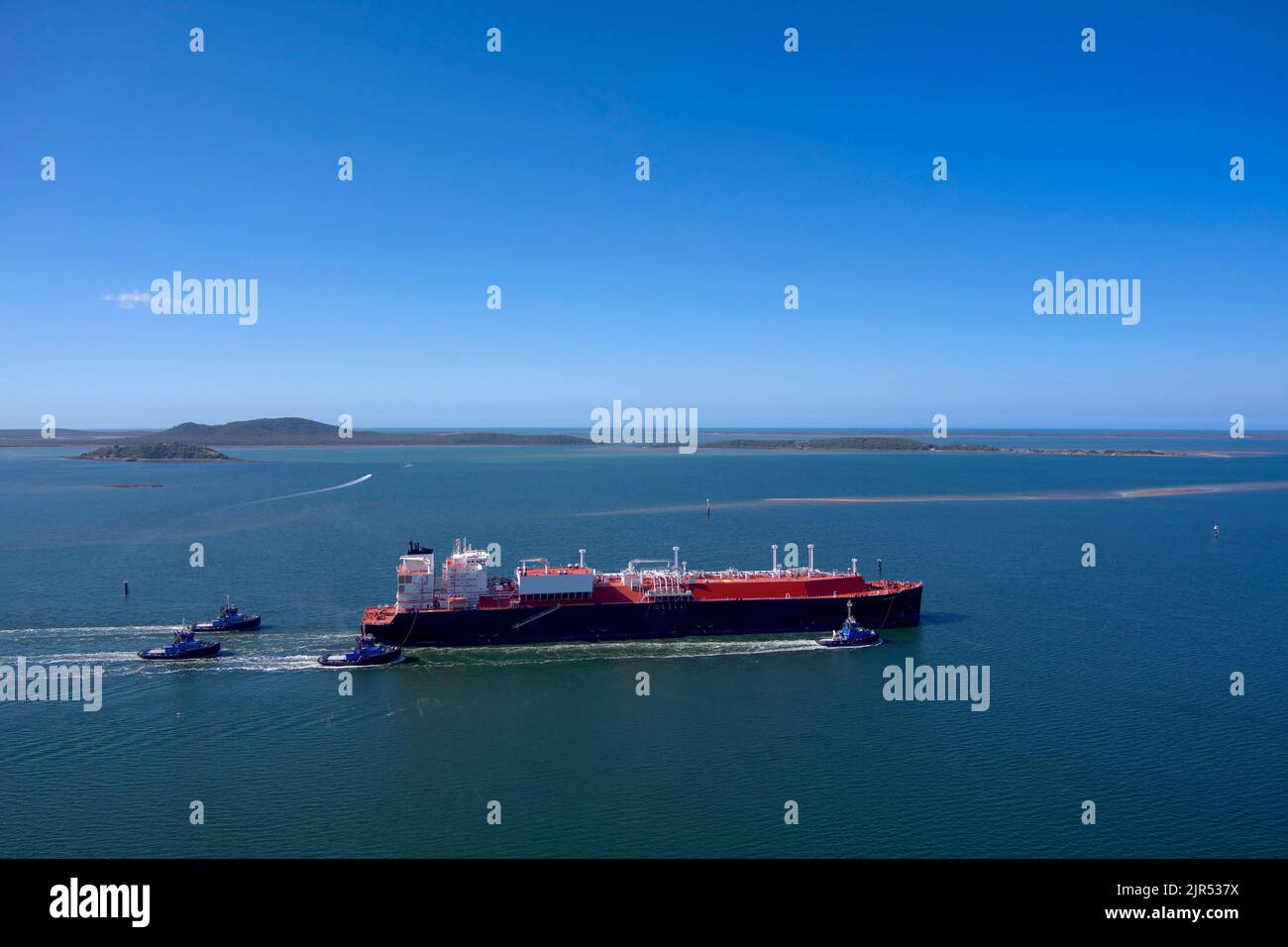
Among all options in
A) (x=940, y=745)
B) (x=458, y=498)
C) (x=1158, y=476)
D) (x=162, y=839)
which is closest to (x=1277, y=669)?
(x=940, y=745)

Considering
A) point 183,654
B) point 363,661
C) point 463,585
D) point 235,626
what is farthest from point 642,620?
point 183,654

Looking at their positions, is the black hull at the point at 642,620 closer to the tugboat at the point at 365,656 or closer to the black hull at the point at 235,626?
the tugboat at the point at 365,656

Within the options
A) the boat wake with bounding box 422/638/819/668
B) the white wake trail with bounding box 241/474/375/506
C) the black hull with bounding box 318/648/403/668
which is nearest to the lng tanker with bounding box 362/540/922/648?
the boat wake with bounding box 422/638/819/668

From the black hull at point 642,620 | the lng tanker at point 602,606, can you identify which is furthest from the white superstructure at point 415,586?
the black hull at point 642,620

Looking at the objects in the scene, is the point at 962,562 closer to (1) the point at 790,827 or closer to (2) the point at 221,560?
(1) the point at 790,827

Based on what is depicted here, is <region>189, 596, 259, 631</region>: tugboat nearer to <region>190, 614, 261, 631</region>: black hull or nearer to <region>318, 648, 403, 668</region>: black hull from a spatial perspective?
<region>190, 614, 261, 631</region>: black hull
